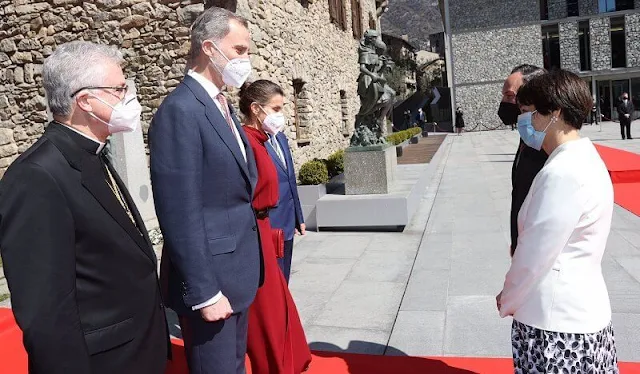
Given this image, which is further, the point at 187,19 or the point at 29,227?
the point at 187,19

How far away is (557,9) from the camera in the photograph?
3161 centimetres

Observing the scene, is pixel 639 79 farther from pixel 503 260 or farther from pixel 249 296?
pixel 249 296

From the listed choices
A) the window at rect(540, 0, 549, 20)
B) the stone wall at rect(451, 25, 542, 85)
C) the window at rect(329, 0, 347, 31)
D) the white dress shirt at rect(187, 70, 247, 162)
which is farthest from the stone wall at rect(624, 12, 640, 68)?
the white dress shirt at rect(187, 70, 247, 162)

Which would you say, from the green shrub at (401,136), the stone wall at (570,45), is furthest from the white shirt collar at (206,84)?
the stone wall at (570,45)

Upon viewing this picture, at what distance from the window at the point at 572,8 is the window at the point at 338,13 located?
68.2 feet

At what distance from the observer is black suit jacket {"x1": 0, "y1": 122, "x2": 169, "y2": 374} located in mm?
1506

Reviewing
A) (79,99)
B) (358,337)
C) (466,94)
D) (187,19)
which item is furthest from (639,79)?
(79,99)

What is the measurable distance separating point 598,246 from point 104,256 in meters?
1.68

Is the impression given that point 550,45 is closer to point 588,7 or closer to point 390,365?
point 588,7

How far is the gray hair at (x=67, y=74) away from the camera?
1.78m

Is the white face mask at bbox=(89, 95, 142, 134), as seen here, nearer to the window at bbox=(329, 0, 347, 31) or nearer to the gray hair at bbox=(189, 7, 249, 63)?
the gray hair at bbox=(189, 7, 249, 63)

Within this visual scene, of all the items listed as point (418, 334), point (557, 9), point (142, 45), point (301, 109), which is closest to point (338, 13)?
point (301, 109)

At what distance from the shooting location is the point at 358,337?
3824 millimetres

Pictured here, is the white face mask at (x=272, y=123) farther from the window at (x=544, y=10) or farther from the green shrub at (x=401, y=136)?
the window at (x=544, y=10)
